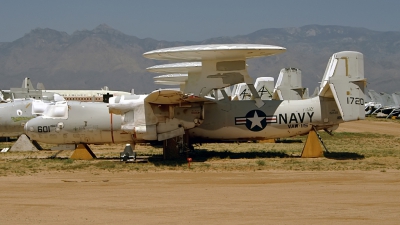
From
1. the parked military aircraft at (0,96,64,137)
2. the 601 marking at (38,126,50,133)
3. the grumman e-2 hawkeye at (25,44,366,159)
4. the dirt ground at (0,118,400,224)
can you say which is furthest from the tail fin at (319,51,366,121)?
the parked military aircraft at (0,96,64,137)

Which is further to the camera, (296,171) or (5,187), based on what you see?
(296,171)

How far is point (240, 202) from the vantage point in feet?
40.9

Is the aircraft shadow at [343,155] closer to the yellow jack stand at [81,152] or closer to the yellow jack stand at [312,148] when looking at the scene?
the yellow jack stand at [312,148]

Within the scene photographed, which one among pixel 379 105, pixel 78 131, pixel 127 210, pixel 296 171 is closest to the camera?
pixel 127 210

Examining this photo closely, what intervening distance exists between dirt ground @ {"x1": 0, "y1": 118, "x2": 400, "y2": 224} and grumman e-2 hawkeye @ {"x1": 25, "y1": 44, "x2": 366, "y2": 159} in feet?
10.7

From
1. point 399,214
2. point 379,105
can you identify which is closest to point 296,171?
point 399,214

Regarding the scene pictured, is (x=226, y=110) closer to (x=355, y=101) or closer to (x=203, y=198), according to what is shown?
(x=355, y=101)

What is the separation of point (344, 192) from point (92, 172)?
26.5 feet

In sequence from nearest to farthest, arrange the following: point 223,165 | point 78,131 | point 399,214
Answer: point 399,214 → point 223,165 → point 78,131

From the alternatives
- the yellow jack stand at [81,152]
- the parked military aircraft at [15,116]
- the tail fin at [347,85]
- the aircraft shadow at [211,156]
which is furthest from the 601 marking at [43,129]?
the tail fin at [347,85]

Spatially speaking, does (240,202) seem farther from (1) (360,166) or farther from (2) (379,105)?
(2) (379,105)

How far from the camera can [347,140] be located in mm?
30375

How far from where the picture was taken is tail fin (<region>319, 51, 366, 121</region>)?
20.3m

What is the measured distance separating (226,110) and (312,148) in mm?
3396
